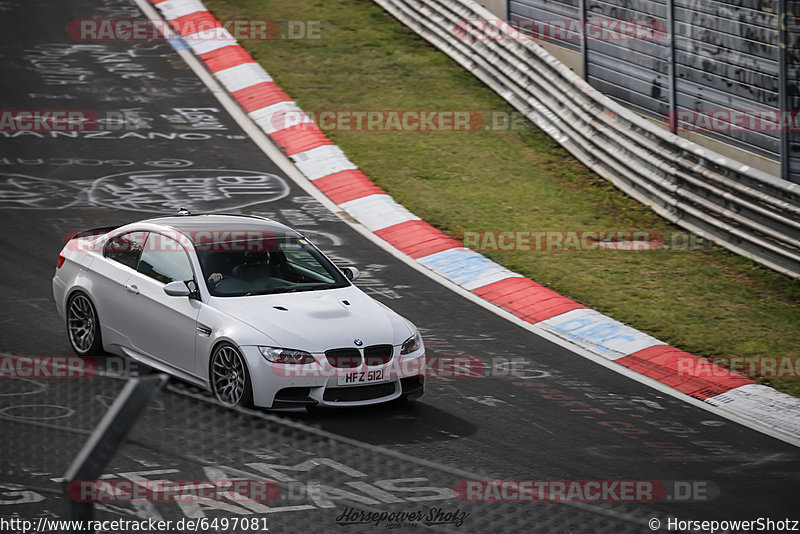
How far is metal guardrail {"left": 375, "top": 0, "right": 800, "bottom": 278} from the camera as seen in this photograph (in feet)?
43.6

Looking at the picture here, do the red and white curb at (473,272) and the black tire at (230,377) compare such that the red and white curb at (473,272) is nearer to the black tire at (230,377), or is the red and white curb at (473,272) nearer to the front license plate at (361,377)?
the front license plate at (361,377)

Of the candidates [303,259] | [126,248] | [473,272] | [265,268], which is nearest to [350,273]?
[303,259]

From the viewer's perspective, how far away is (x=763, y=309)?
40.3ft

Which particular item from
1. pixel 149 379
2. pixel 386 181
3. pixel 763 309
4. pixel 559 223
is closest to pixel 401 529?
pixel 149 379

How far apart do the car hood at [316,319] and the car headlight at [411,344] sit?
1.7 inches

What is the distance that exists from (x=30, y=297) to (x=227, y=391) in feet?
12.3

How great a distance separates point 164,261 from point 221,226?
0.64m

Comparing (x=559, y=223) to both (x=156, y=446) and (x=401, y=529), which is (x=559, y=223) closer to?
(x=401, y=529)

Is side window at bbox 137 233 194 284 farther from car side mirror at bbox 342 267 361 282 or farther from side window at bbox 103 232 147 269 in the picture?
car side mirror at bbox 342 267 361 282

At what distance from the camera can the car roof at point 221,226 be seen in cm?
950

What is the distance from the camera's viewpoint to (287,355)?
27.2 ft

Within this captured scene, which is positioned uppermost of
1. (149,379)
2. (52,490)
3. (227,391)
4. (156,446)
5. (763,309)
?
(149,379)

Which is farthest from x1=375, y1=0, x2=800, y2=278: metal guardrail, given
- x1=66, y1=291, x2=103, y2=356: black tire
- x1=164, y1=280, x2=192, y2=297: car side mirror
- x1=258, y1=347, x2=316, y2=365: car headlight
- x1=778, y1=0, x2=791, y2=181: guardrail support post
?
x1=66, y1=291, x2=103, y2=356: black tire

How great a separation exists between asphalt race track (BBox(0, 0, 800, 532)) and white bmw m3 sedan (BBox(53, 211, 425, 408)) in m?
0.39
